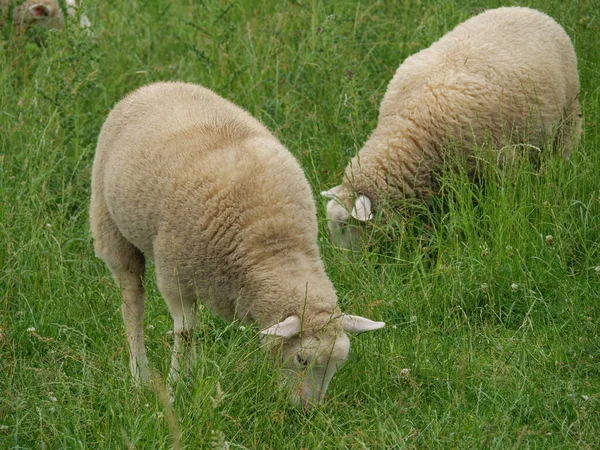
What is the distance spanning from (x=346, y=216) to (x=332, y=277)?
2.10 feet

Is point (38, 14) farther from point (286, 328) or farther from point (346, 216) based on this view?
point (286, 328)

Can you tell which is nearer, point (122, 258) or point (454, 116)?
point (122, 258)

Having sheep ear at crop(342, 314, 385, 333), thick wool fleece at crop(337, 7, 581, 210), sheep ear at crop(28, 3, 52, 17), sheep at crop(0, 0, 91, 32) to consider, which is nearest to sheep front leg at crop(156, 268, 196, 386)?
sheep ear at crop(342, 314, 385, 333)

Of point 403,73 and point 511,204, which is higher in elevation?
point 403,73

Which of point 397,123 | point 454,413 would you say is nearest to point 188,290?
point 454,413

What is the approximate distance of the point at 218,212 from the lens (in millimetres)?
3734

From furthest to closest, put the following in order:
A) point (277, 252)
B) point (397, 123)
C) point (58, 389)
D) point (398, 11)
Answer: point (398, 11) → point (397, 123) → point (277, 252) → point (58, 389)

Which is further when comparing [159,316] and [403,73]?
[403,73]

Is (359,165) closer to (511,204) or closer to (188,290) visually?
(511,204)

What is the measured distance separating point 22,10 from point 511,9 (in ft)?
13.2

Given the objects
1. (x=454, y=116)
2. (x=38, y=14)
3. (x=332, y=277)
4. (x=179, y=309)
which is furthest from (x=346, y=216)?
(x=38, y=14)

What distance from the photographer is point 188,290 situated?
3.86 meters

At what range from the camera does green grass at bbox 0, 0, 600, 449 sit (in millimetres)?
3340

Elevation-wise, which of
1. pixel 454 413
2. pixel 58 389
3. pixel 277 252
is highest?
pixel 277 252
